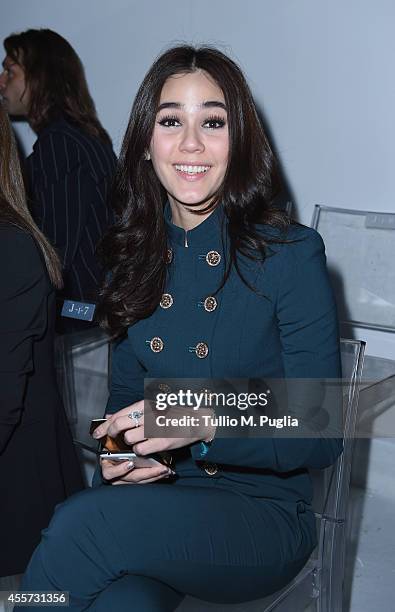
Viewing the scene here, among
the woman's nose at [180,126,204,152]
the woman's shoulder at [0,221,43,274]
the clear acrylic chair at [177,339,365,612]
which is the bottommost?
the clear acrylic chair at [177,339,365,612]

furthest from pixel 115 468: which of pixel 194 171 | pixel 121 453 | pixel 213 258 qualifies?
pixel 194 171

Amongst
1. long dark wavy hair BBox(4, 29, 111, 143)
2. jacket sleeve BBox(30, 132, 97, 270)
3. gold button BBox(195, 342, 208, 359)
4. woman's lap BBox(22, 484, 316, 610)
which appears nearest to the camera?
woman's lap BBox(22, 484, 316, 610)

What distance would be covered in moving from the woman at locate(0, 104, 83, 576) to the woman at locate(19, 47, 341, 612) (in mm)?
129

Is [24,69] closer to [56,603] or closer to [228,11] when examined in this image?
[228,11]

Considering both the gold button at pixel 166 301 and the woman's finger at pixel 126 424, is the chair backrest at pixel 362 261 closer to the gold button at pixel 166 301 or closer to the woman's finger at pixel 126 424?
the gold button at pixel 166 301

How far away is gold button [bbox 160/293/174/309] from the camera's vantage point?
55.9 inches

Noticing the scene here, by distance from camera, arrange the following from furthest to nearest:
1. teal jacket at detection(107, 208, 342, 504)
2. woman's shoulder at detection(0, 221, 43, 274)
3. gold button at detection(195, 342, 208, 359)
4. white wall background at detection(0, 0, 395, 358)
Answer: white wall background at detection(0, 0, 395, 358) → woman's shoulder at detection(0, 221, 43, 274) → gold button at detection(195, 342, 208, 359) → teal jacket at detection(107, 208, 342, 504)

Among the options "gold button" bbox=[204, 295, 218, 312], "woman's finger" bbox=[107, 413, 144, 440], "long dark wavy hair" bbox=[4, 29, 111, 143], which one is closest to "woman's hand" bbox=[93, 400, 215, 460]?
"woman's finger" bbox=[107, 413, 144, 440]

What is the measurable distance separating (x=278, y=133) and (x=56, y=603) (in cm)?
164

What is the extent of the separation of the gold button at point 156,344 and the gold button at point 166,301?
0.06 meters

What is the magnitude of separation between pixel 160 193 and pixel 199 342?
317 millimetres

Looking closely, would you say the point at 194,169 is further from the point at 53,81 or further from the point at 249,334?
the point at 53,81

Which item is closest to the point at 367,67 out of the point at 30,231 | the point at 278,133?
the point at 278,133

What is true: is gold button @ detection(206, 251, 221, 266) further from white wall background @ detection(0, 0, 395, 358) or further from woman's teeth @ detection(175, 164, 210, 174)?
white wall background @ detection(0, 0, 395, 358)
